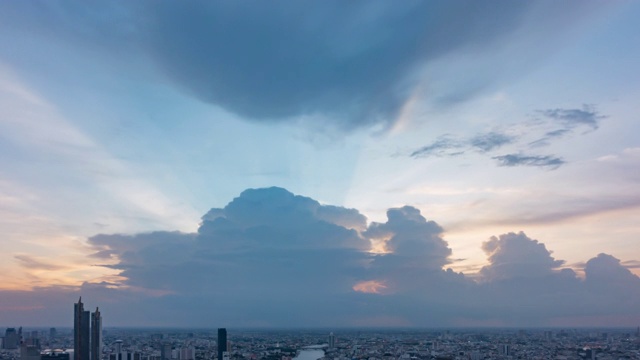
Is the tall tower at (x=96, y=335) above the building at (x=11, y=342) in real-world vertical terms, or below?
above

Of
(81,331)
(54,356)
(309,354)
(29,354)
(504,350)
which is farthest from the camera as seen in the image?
(309,354)

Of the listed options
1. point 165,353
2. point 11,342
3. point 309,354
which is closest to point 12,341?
point 11,342

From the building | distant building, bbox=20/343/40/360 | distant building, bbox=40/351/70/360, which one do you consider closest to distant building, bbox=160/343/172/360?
distant building, bbox=40/351/70/360

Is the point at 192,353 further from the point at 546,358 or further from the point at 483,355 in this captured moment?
the point at 546,358

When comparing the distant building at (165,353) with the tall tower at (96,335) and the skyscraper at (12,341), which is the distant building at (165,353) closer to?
the tall tower at (96,335)

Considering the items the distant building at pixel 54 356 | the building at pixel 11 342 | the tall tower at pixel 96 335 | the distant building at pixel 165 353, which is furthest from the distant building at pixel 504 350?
the building at pixel 11 342

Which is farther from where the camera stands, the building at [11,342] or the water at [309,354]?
the water at [309,354]

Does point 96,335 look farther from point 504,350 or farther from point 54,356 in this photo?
point 504,350
